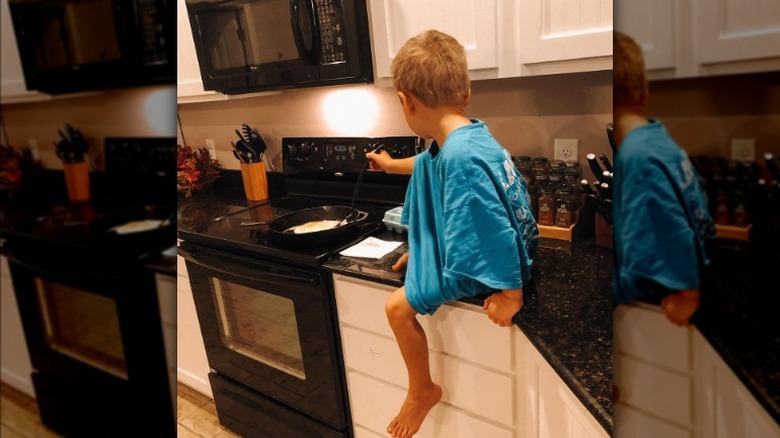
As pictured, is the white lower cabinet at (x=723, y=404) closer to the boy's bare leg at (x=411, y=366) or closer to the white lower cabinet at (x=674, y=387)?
the white lower cabinet at (x=674, y=387)

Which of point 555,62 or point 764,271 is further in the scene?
point 555,62

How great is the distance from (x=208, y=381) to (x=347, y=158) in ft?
1.20

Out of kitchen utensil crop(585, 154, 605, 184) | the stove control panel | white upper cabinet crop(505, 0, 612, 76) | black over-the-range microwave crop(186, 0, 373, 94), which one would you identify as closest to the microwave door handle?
black over-the-range microwave crop(186, 0, 373, 94)

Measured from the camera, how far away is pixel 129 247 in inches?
8.5

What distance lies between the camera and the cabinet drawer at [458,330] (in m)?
0.71

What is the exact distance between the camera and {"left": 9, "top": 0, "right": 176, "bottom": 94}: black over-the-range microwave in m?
0.21

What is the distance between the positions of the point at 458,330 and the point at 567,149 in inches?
12.0

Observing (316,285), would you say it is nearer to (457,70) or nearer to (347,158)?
(347,158)

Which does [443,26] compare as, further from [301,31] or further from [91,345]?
[91,345]

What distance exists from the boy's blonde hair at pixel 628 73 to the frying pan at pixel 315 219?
53 centimetres

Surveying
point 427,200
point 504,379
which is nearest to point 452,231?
point 427,200

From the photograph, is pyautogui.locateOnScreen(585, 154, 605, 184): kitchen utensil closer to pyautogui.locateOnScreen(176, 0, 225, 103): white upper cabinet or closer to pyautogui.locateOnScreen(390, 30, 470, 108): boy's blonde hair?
pyautogui.locateOnScreen(390, 30, 470, 108): boy's blonde hair

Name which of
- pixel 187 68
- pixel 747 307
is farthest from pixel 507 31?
pixel 747 307

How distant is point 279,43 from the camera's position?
62 cm
